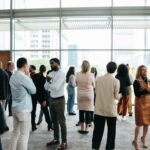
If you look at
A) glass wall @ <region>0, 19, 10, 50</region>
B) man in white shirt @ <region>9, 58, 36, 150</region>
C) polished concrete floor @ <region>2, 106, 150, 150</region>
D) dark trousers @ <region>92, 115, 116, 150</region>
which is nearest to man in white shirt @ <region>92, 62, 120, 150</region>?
dark trousers @ <region>92, 115, 116, 150</region>

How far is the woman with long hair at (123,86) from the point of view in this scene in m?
6.95

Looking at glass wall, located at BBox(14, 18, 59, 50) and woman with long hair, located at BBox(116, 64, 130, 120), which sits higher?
glass wall, located at BBox(14, 18, 59, 50)

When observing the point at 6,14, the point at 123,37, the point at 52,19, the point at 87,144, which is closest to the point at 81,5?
the point at 52,19

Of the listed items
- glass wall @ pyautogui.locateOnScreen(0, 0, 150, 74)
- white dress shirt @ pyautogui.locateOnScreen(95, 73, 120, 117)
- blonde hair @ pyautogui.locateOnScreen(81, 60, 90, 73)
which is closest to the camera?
white dress shirt @ pyautogui.locateOnScreen(95, 73, 120, 117)

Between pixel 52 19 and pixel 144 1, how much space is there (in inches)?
129

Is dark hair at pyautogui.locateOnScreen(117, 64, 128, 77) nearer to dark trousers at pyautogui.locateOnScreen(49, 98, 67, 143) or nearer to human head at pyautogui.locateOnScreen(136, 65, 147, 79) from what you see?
human head at pyautogui.locateOnScreen(136, 65, 147, 79)

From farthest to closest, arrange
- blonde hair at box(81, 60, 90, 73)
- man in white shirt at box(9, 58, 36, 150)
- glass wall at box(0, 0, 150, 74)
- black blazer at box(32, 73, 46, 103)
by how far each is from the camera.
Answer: glass wall at box(0, 0, 150, 74), black blazer at box(32, 73, 46, 103), blonde hair at box(81, 60, 90, 73), man in white shirt at box(9, 58, 36, 150)

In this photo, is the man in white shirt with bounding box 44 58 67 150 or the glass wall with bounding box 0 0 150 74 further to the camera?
the glass wall with bounding box 0 0 150 74

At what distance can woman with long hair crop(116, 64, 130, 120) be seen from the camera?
6953mm

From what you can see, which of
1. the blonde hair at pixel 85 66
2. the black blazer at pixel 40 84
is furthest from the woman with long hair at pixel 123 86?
the black blazer at pixel 40 84

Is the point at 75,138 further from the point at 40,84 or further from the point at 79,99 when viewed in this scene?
the point at 40,84

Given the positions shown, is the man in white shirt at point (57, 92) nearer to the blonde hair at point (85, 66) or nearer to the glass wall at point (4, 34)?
the blonde hair at point (85, 66)

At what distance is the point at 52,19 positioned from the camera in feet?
33.8

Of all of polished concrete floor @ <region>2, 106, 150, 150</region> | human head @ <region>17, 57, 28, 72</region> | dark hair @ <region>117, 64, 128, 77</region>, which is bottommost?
polished concrete floor @ <region>2, 106, 150, 150</region>
